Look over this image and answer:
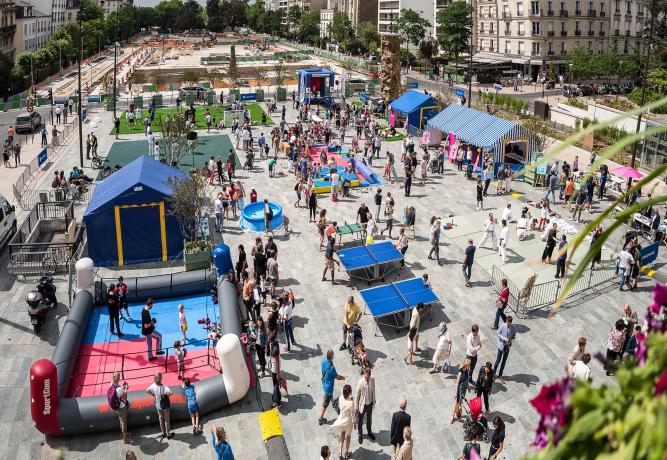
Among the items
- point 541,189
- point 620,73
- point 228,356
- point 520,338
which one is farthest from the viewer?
point 620,73

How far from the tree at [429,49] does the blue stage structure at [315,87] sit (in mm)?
43972

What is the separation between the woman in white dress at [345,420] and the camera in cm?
1082

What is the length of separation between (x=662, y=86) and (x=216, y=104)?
3594cm

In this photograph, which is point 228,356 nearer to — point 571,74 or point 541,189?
point 541,189

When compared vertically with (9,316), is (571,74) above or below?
above

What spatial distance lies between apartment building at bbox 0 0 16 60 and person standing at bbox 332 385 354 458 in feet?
240

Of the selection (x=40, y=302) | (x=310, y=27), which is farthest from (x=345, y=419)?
(x=310, y=27)

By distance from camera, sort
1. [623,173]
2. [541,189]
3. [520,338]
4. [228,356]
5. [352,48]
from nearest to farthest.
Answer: [228,356] → [520,338] → [623,173] → [541,189] → [352,48]

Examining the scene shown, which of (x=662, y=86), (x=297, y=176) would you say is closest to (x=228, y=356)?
(x=297, y=176)

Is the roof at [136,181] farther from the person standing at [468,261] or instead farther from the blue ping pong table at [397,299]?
the person standing at [468,261]

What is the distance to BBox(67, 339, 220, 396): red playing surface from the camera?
44.3 ft

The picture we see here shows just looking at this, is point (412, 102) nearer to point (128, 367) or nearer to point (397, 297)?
point (397, 297)

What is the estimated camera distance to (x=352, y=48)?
360ft

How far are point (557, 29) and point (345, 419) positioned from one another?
6757 centimetres
